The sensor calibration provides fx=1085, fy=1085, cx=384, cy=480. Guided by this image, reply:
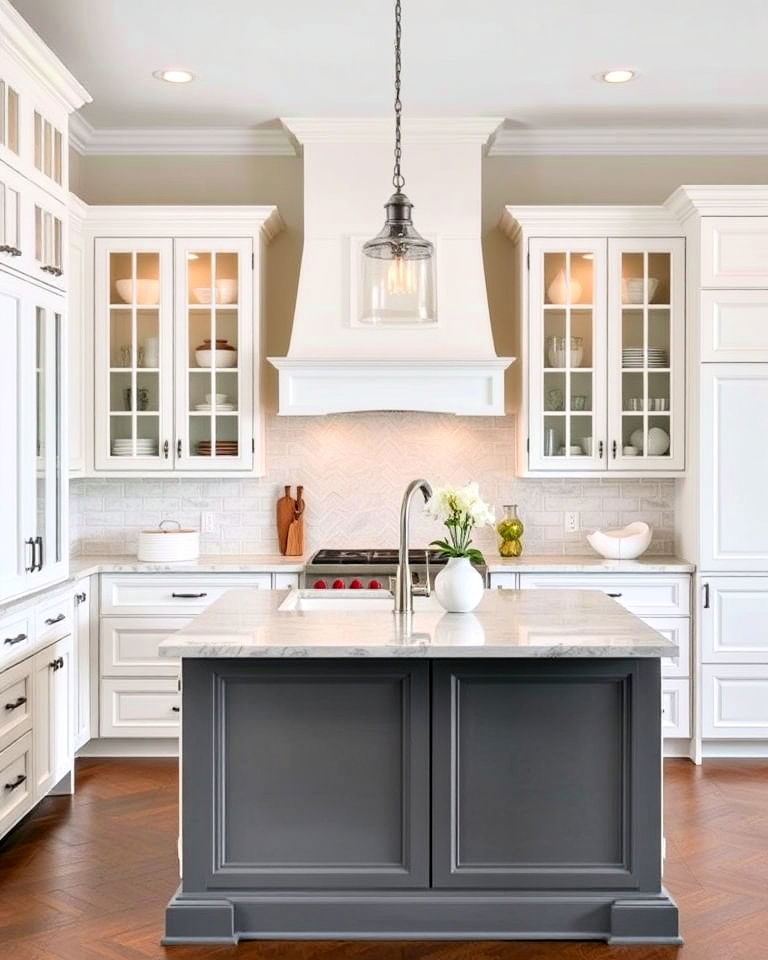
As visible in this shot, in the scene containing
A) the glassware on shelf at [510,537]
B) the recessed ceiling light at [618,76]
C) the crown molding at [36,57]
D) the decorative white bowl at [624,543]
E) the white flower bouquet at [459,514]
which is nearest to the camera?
the white flower bouquet at [459,514]

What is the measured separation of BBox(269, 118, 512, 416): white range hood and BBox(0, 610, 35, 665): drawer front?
179 centimetres

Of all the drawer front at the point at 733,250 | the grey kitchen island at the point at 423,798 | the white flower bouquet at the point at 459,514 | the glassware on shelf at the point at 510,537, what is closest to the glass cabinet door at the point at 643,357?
the drawer front at the point at 733,250

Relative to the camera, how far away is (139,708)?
5215 millimetres

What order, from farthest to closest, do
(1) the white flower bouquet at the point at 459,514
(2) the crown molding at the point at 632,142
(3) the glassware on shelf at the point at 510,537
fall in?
(2) the crown molding at the point at 632,142
(3) the glassware on shelf at the point at 510,537
(1) the white flower bouquet at the point at 459,514

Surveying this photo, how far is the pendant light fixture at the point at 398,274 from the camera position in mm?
3150

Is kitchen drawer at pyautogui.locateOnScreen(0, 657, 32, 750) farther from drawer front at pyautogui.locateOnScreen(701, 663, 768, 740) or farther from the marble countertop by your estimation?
drawer front at pyautogui.locateOnScreen(701, 663, 768, 740)

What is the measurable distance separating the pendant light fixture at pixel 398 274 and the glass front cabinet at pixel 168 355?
2374 mm

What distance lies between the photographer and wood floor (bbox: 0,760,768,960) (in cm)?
315

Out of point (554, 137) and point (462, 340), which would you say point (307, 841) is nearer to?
point (462, 340)

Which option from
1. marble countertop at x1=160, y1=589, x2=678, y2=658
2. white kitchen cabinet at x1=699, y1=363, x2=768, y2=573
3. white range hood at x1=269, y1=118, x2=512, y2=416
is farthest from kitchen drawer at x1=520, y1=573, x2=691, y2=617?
marble countertop at x1=160, y1=589, x2=678, y2=658

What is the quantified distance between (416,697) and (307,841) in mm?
535

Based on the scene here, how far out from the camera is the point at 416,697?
126 inches

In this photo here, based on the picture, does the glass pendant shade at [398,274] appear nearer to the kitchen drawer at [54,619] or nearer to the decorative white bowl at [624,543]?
the kitchen drawer at [54,619]

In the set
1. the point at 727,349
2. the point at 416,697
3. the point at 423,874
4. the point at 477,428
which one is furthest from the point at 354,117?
the point at 423,874
